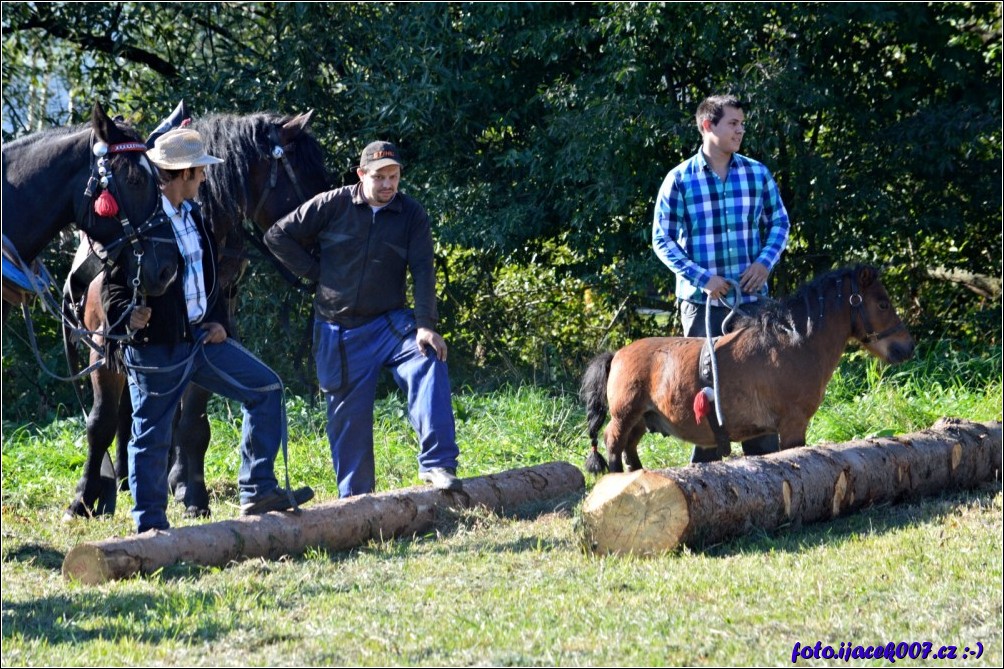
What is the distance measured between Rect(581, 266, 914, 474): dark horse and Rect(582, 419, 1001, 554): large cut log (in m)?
0.37

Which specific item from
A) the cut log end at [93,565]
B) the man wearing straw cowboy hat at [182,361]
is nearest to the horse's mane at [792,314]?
the man wearing straw cowboy hat at [182,361]

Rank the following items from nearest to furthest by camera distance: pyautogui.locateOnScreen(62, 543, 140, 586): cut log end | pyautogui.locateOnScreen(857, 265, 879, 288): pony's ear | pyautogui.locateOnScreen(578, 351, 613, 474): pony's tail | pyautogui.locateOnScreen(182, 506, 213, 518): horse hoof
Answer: pyautogui.locateOnScreen(62, 543, 140, 586): cut log end → pyautogui.locateOnScreen(857, 265, 879, 288): pony's ear → pyautogui.locateOnScreen(182, 506, 213, 518): horse hoof → pyautogui.locateOnScreen(578, 351, 613, 474): pony's tail

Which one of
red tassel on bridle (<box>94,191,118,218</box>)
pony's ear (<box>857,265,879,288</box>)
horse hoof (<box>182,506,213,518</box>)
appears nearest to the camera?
red tassel on bridle (<box>94,191,118,218</box>)

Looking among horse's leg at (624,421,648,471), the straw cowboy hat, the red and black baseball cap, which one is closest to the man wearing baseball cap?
the red and black baseball cap

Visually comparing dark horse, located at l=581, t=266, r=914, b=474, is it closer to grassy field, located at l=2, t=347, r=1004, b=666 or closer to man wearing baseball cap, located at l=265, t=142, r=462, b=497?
grassy field, located at l=2, t=347, r=1004, b=666

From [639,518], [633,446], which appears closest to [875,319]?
[633,446]

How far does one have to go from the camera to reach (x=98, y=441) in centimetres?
727

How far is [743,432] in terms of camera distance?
6898mm

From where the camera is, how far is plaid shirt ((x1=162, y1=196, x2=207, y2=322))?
595 centimetres

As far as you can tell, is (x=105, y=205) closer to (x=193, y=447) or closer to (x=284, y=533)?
(x=284, y=533)

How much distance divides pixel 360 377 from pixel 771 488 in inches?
95.8

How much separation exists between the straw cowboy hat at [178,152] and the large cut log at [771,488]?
2464mm

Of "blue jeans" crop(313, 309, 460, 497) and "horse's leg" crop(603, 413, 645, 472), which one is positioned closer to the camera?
"blue jeans" crop(313, 309, 460, 497)

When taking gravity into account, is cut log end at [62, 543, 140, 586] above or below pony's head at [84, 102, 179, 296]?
below
